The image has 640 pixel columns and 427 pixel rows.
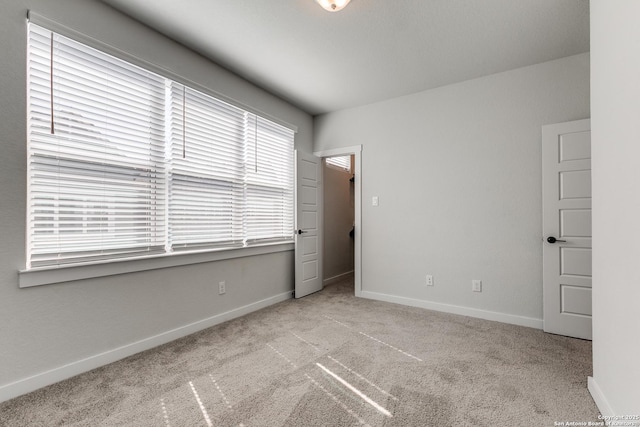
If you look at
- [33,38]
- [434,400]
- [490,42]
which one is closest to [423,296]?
[434,400]

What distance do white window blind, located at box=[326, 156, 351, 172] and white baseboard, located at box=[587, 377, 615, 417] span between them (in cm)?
408

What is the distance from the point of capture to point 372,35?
2.41 meters

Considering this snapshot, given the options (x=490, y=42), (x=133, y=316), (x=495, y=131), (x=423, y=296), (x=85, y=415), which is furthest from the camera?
(x=423, y=296)

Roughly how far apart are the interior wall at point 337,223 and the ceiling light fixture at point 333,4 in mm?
2805

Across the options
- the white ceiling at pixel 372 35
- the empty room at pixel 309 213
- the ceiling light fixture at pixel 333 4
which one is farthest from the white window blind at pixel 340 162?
the ceiling light fixture at pixel 333 4

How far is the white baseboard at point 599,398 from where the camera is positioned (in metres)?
1.46

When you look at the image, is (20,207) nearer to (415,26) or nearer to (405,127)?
(415,26)

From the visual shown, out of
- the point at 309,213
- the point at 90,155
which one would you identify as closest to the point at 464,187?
the point at 309,213

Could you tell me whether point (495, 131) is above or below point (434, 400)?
above

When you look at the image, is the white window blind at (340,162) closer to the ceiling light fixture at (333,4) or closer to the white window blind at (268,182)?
the white window blind at (268,182)

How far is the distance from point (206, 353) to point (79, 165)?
1.69 meters

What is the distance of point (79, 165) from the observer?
1.98 metres

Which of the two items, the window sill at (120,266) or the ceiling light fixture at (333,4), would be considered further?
the ceiling light fixture at (333,4)

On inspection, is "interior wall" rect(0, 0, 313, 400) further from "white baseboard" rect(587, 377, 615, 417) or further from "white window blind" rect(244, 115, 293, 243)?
"white baseboard" rect(587, 377, 615, 417)
